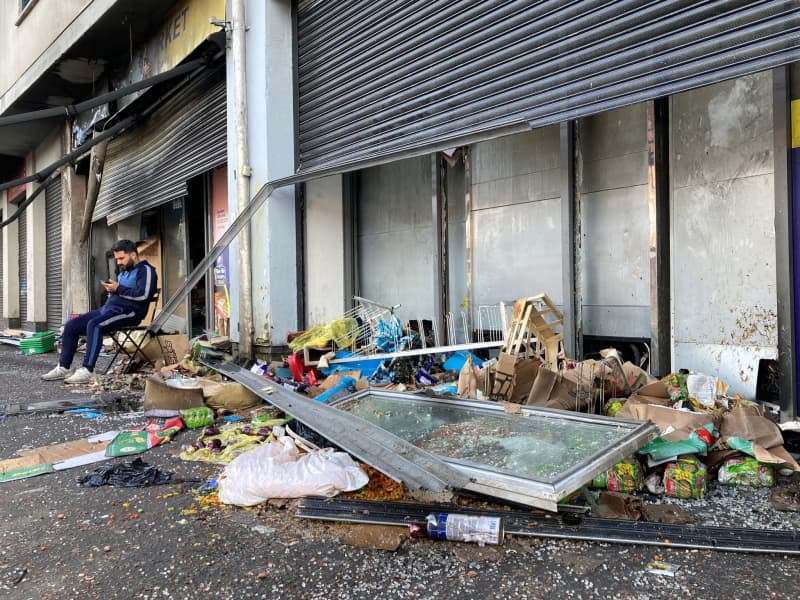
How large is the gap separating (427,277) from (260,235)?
191cm

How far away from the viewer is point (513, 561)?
203cm

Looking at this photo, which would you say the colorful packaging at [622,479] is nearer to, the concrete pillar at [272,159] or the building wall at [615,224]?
the building wall at [615,224]

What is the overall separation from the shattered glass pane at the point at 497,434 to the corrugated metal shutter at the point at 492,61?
1.87 metres

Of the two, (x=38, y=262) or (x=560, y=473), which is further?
(x=38, y=262)

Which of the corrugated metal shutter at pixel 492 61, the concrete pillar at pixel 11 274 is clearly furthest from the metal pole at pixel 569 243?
the concrete pillar at pixel 11 274

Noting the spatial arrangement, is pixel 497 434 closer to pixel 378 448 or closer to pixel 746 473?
pixel 378 448

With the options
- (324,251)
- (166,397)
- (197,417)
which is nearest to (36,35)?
(324,251)

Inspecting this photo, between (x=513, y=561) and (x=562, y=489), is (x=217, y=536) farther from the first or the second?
(x=562, y=489)

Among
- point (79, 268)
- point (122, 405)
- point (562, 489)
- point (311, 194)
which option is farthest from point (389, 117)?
point (79, 268)

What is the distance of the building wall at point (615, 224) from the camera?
441 centimetres

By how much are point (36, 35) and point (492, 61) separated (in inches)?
420

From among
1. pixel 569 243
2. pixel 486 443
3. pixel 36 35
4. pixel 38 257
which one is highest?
pixel 36 35

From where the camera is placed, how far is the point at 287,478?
2541 millimetres

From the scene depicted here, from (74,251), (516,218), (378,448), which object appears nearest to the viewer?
(378,448)
